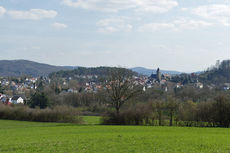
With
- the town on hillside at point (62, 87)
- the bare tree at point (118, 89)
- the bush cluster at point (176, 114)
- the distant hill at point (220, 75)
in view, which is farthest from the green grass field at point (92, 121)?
the distant hill at point (220, 75)

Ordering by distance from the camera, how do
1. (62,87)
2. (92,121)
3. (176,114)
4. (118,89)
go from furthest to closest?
(62,87), (92,121), (118,89), (176,114)

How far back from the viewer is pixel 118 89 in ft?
136

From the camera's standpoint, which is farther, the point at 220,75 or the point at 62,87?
the point at 220,75

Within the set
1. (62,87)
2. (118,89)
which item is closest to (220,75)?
(62,87)

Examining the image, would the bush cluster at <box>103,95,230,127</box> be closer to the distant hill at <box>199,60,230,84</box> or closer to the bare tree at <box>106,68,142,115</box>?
the bare tree at <box>106,68,142,115</box>

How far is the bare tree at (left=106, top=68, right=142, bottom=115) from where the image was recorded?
41.4 meters

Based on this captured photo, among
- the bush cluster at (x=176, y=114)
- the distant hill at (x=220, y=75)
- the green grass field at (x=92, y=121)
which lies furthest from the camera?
the distant hill at (x=220, y=75)

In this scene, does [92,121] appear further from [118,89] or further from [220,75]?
[220,75]

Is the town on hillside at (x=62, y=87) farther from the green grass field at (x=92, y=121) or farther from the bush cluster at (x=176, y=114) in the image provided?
the bush cluster at (x=176, y=114)

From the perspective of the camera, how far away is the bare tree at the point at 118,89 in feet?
136

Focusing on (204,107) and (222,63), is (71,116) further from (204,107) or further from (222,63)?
(222,63)

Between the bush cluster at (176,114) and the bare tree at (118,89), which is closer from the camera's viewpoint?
the bush cluster at (176,114)

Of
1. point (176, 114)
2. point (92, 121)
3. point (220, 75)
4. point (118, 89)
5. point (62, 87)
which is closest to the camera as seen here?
point (176, 114)

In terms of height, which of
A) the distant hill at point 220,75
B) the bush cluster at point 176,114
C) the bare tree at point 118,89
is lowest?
the bush cluster at point 176,114
